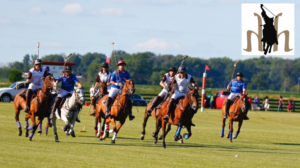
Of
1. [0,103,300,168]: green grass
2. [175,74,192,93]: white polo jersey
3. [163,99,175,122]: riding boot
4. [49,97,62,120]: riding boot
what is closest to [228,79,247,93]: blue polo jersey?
[0,103,300,168]: green grass

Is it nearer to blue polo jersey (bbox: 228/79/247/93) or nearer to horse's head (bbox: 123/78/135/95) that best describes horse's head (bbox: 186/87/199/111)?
horse's head (bbox: 123/78/135/95)

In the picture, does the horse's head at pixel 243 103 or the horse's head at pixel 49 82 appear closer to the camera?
the horse's head at pixel 49 82

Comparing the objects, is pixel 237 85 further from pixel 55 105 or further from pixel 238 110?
pixel 55 105

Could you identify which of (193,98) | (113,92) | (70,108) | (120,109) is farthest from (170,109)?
(70,108)

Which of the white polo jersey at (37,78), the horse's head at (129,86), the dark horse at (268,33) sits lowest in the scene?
the horse's head at (129,86)

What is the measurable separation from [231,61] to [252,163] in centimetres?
16954

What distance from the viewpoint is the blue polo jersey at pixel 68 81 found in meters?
21.1

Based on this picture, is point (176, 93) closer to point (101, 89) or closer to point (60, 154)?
point (101, 89)

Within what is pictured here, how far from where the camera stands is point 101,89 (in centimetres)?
2275

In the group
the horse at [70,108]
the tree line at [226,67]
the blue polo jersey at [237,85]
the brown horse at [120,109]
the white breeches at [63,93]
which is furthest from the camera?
the tree line at [226,67]

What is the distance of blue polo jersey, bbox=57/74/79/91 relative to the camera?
21125 mm

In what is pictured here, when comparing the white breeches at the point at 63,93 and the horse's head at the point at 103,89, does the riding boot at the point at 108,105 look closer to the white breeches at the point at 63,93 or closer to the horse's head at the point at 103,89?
the white breeches at the point at 63,93

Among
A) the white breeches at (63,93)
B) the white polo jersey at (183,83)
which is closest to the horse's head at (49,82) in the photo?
the white breeches at (63,93)

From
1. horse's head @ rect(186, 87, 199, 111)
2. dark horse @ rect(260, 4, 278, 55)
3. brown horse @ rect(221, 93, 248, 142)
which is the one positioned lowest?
brown horse @ rect(221, 93, 248, 142)
